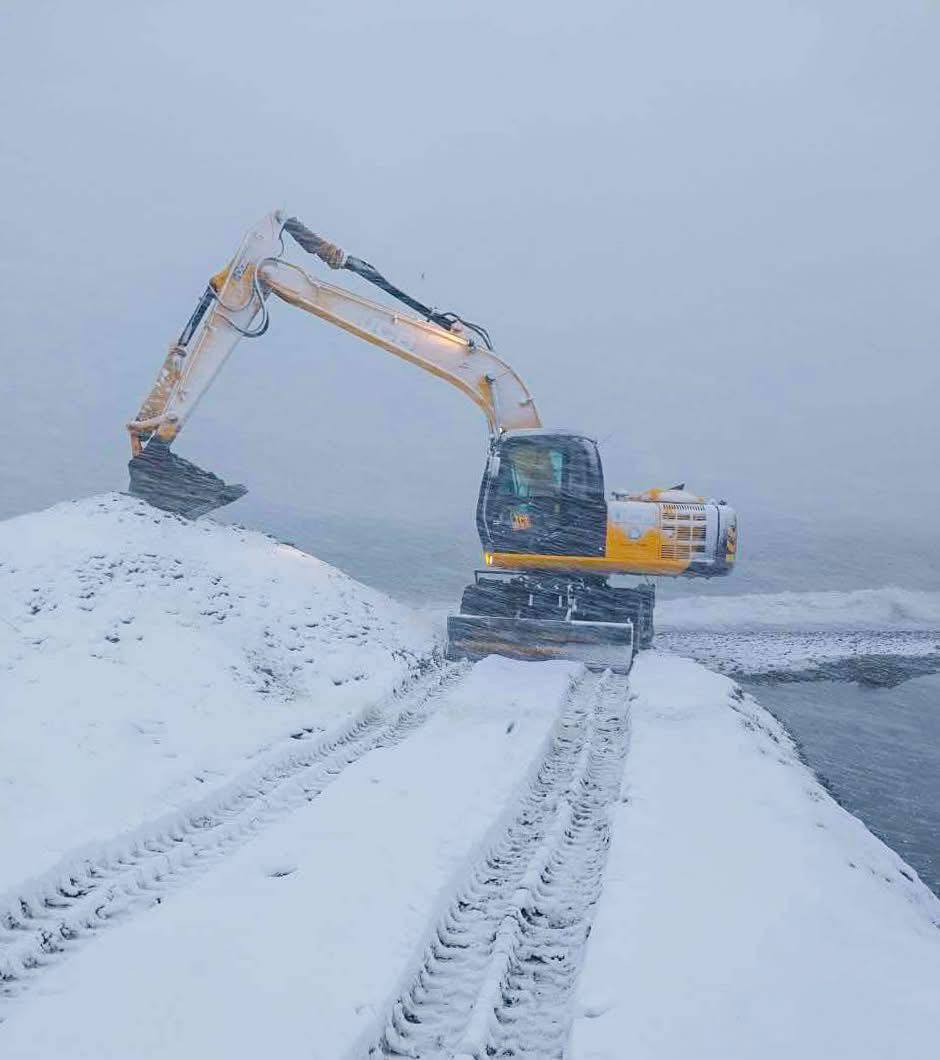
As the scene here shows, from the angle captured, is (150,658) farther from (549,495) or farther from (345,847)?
(549,495)

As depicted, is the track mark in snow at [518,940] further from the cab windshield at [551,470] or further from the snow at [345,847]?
the cab windshield at [551,470]

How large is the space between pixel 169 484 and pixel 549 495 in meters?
5.85

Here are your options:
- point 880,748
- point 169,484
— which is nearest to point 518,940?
point 880,748

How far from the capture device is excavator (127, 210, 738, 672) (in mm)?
13953

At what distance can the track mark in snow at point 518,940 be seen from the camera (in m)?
3.99

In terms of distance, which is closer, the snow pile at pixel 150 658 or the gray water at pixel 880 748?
the snow pile at pixel 150 658

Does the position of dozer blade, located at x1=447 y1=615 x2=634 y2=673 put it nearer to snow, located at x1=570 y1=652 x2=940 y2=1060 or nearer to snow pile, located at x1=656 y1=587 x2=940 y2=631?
snow, located at x1=570 y1=652 x2=940 y2=1060

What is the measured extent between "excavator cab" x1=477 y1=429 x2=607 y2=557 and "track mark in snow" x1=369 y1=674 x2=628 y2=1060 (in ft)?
21.2

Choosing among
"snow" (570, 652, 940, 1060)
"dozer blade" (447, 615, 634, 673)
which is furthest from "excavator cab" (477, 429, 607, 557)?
"snow" (570, 652, 940, 1060)

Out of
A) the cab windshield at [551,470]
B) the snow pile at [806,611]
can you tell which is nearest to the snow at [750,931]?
the cab windshield at [551,470]

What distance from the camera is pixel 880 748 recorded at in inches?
441

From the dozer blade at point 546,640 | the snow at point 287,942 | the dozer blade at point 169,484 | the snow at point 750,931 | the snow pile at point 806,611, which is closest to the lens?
Result: the snow at point 287,942

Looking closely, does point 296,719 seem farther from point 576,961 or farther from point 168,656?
point 576,961

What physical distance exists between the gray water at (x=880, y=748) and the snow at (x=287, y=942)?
3.70m
